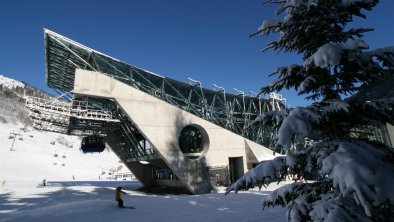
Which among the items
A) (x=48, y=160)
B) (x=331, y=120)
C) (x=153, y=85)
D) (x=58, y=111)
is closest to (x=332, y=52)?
(x=331, y=120)

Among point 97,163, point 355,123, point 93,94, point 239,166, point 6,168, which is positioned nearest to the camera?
point 355,123

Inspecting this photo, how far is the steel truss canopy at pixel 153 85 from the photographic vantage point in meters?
29.0

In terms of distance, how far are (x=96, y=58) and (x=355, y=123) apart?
2937 cm

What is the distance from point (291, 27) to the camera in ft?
18.7

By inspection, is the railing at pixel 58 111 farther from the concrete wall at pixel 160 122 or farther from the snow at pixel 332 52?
the snow at pixel 332 52

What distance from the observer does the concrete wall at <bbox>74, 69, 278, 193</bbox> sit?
2395 cm

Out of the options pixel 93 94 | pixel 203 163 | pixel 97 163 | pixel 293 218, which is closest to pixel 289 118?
pixel 293 218

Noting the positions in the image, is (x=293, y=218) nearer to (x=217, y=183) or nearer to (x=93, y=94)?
(x=93, y=94)

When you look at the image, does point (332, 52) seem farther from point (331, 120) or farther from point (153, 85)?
point (153, 85)

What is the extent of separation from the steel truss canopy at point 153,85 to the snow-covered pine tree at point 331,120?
1802 centimetres

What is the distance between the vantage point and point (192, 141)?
29.6 meters

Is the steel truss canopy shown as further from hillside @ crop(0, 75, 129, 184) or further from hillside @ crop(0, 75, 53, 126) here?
hillside @ crop(0, 75, 53, 126)

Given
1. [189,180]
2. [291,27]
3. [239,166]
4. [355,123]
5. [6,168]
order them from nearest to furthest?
[355,123] < [291,27] < [189,180] < [239,166] < [6,168]

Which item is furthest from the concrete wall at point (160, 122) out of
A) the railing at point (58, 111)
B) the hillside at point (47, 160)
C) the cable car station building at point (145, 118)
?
the hillside at point (47, 160)
